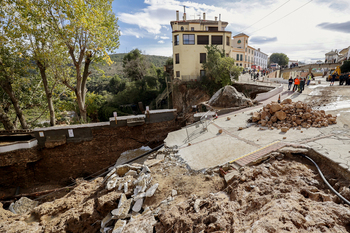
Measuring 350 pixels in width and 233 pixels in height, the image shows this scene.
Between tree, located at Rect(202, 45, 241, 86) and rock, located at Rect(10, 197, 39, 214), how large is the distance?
1934cm

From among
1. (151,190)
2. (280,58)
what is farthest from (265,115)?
(280,58)

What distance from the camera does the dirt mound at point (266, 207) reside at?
92.8 inches

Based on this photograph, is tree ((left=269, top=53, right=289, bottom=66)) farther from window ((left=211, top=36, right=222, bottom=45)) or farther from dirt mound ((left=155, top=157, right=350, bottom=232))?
dirt mound ((left=155, top=157, right=350, bottom=232))

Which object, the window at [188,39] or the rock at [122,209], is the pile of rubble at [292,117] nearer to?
the rock at [122,209]

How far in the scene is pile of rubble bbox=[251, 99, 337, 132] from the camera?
6785mm

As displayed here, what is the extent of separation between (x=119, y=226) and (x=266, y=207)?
307cm

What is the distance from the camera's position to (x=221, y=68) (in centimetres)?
1947

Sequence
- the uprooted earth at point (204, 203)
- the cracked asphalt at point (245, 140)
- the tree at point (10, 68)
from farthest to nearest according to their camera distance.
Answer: the tree at point (10, 68), the cracked asphalt at point (245, 140), the uprooted earth at point (204, 203)

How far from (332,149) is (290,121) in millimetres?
2740

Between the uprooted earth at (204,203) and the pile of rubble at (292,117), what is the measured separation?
3.19 meters

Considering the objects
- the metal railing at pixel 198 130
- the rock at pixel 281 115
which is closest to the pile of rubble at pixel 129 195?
the metal railing at pixel 198 130

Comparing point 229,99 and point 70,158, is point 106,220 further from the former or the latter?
point 229,99

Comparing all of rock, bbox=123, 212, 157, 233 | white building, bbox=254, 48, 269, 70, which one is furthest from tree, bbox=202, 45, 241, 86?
white building, bbox=254, 48, 269, 70

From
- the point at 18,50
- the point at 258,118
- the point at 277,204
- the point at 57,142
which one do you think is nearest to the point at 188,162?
the point at 277,204
